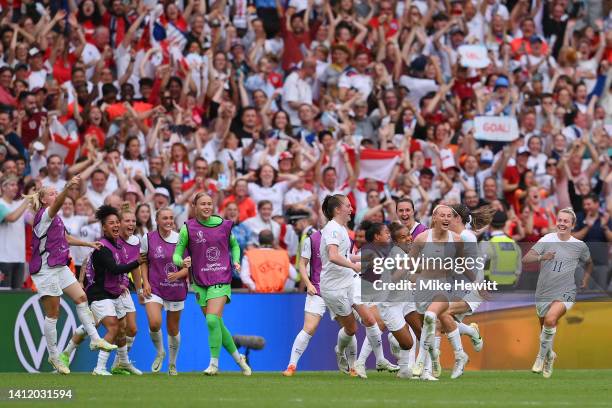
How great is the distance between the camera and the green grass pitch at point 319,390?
1286 centimetres

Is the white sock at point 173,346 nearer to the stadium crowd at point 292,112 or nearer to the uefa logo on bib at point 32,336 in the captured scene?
the uefa logo on bib at point 32,336

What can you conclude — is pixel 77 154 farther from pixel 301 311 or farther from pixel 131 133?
pixel 301 311

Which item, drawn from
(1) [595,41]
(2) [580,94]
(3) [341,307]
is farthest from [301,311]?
(1) [595,41]

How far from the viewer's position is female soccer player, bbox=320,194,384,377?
1675 cm

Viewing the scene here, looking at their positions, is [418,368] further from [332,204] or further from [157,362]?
[157,362]

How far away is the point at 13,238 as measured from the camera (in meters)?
19.5

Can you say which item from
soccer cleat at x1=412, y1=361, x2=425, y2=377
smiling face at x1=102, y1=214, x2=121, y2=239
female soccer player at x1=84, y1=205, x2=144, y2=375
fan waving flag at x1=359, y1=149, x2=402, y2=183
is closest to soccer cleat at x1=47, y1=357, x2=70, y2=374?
female soccer player at x1=84, y1=205, x2=144, y2=375

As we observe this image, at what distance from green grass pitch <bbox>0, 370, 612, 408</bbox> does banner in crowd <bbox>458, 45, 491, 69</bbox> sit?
978 cm

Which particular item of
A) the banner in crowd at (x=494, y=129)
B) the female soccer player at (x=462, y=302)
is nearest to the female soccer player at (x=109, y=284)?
the female soccer player at (x=462, y=302)

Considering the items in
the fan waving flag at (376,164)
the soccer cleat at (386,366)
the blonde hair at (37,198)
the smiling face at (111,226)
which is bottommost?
the soccer cleat at (386,366)

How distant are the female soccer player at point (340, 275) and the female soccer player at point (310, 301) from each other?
310 mm

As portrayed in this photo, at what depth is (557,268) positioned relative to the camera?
17.9m

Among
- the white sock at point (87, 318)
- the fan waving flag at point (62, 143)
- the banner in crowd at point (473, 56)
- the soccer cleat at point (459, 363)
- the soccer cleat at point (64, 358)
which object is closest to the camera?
the soccer cleat at point (459, 363)

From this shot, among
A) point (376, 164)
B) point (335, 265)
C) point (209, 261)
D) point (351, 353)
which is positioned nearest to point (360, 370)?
point (351, 353)
